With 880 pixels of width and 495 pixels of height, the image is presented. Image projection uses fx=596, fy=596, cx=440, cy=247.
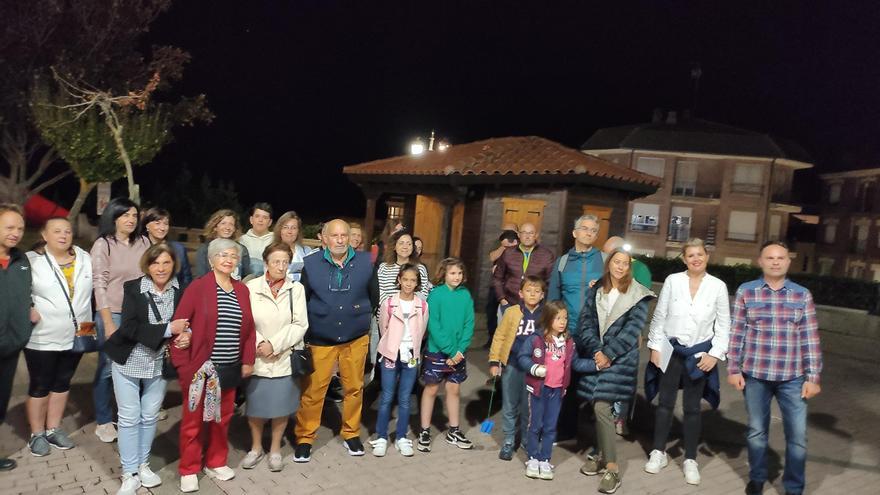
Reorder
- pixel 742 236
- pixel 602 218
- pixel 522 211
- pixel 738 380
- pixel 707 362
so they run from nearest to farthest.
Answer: pixel 738 380
pixel 707 362
pixel 522 211
pixel 602 218
pixel 742 236

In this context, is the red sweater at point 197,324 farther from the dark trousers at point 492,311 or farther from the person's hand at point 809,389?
the person's hand at point 809,389

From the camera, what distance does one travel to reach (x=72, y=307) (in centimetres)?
461

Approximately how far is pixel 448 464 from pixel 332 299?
5.58ft

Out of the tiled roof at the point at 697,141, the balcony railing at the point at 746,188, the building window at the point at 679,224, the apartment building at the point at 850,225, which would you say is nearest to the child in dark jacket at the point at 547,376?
the tiled roof at the point at 697,141

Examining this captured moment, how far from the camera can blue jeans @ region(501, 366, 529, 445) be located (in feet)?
17.1

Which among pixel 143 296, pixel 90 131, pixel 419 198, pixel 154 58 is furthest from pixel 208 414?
pixel 154 58

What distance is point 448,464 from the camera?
16.5ft

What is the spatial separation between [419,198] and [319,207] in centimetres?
3505

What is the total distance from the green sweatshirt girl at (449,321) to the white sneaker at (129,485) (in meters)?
2.48

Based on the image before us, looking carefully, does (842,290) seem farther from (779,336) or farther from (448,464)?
(448,464)

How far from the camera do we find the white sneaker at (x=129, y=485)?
4059mm

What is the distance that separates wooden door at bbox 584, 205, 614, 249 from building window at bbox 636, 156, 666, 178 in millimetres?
23766

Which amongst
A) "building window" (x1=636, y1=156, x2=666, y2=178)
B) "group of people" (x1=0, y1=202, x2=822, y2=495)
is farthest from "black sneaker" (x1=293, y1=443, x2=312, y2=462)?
"building window" (x1=636, y1=156, x2=666, y2=178)

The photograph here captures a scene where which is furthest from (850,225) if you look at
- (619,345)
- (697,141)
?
(619,345)
